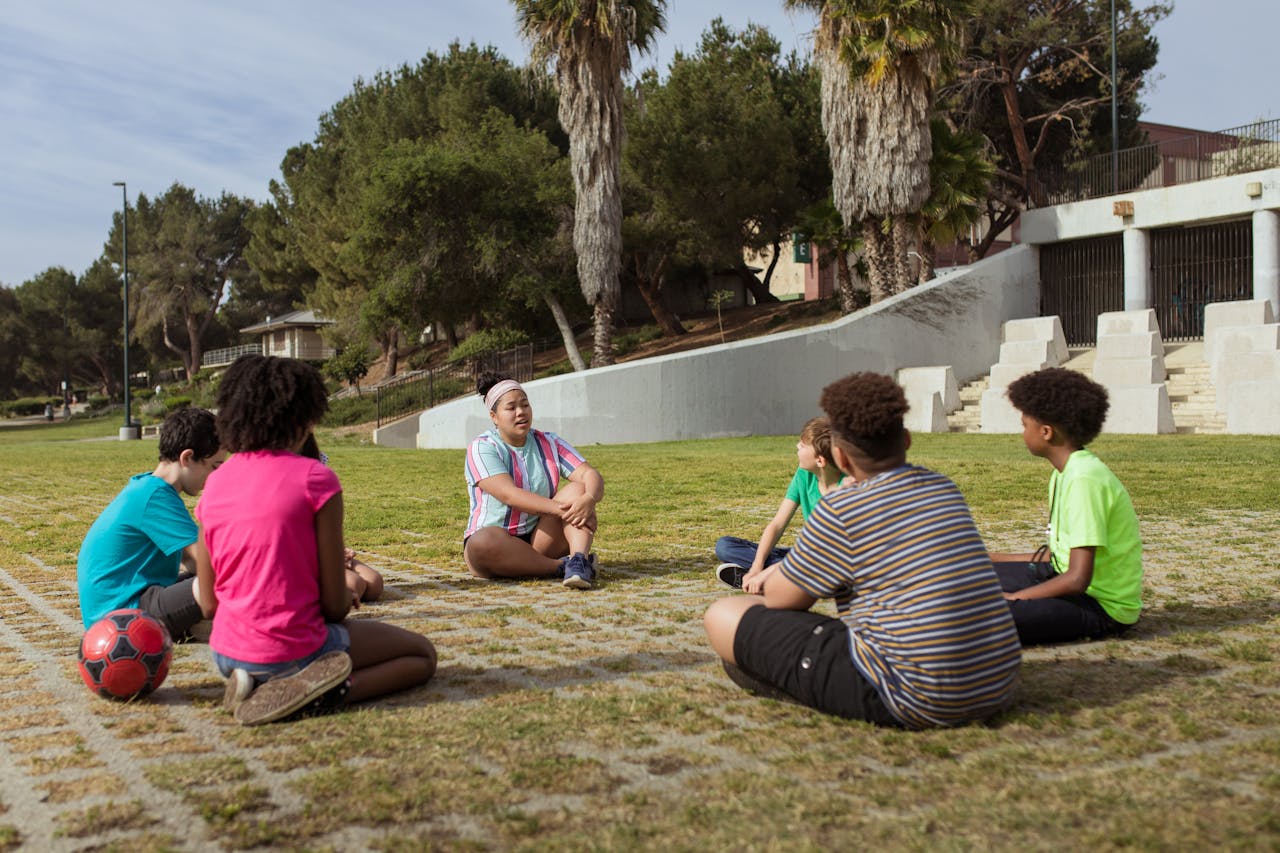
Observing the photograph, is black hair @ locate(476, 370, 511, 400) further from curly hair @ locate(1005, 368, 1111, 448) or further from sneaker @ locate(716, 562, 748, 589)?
curly hair @ locate(1005, 368, 1111, 448)

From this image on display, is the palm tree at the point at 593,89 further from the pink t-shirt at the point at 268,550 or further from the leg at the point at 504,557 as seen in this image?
the pink t-shirt at the point at 268,550

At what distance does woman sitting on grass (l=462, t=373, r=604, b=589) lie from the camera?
6793 mm

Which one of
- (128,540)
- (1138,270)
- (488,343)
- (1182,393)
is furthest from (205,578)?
(488,343)

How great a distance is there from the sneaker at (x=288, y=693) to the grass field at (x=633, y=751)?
6 cm

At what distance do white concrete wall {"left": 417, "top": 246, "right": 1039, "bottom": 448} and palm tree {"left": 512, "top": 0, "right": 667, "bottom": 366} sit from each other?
4.78m

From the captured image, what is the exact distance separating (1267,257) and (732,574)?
68.6 ft

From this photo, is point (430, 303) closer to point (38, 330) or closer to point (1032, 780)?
point (1032, 780)

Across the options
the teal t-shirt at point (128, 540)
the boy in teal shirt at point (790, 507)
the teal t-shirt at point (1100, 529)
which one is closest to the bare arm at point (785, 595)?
the boy in teal shirt at point (790, 507)

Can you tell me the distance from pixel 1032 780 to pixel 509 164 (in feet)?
103

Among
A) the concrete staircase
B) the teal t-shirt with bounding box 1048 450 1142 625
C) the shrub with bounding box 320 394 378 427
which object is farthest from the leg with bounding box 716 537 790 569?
the shrub with bounding box 320 394 378 427

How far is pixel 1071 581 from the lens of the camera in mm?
4535

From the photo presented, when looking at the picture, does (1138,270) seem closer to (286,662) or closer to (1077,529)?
(1077,529)

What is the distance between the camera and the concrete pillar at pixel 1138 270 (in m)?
25.1

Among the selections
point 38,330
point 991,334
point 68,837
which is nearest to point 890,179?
point 991,334
